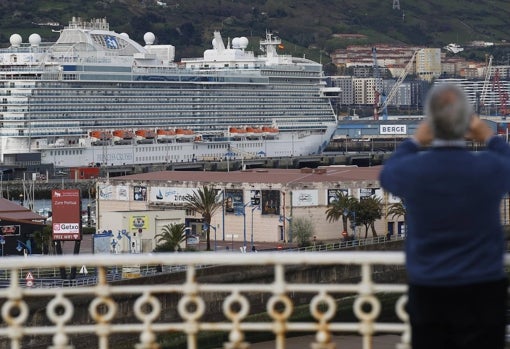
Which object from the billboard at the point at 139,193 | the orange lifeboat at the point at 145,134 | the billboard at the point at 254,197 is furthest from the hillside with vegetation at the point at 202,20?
the billboard at the point at 254,197

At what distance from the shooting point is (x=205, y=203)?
41.8m

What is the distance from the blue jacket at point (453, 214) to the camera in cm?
542

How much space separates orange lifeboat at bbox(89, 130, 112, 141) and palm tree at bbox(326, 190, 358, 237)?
1334 inches

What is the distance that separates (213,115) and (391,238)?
153 feet

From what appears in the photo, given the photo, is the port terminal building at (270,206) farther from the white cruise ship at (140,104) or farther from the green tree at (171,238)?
the white cruise ship at (140,104)

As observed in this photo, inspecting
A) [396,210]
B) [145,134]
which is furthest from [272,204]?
[145,134]

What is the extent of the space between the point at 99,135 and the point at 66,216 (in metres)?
41.0

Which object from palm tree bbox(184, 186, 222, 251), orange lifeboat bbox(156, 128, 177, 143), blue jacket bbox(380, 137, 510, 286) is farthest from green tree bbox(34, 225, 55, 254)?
orange lifeboat bbox(156, 128, 177, 143)

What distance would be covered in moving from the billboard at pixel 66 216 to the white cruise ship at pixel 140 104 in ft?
123

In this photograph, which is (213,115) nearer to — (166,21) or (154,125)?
(154,125)

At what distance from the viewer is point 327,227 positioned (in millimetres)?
43625

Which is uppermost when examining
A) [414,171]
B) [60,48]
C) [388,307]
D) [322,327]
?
[60,48]

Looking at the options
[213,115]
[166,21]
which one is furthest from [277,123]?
[166,21]

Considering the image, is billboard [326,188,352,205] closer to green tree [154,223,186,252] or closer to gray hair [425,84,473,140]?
green tree [154,223,186,252]
